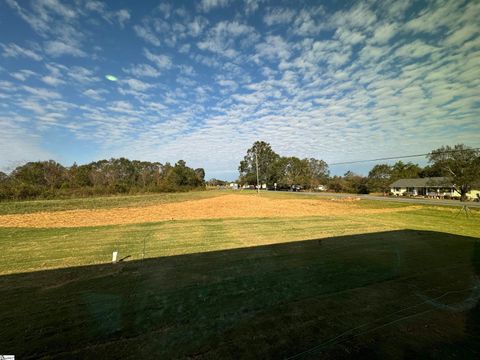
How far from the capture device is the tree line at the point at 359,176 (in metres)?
38.3

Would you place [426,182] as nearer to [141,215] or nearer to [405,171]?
[405,171]

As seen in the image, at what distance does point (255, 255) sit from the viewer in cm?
770

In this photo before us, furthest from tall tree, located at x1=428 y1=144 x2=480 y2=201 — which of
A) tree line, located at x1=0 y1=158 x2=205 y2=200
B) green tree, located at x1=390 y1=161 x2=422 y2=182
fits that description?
tree line, located at x1=0 y1=158 x2=205 y2=200

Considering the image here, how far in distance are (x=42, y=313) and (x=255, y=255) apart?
5.55 metres

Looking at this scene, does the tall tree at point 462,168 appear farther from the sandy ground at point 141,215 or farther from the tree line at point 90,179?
the tree line at point 90,179

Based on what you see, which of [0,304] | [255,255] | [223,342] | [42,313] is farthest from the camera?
[255,255]

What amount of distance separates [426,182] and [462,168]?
9884 mm

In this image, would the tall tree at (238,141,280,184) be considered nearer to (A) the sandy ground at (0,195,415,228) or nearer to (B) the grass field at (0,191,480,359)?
(A) the sandy ground at (0,195,415,228)

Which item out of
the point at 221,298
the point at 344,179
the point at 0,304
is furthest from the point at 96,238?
the point at 344,179

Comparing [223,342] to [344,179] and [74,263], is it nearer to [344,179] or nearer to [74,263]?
[74,263]

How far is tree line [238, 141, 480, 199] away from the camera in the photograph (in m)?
38.3

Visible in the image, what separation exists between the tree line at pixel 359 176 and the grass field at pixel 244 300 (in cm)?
1984

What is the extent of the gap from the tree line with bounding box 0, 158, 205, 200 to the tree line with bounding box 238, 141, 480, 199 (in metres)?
29.0

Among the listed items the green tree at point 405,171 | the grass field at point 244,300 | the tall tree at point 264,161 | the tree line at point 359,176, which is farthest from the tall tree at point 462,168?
the tall tree at point 264,161
